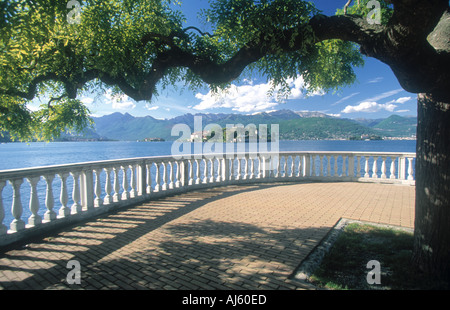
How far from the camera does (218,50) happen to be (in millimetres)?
6504

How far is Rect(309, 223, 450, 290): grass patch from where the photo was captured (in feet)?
10.7

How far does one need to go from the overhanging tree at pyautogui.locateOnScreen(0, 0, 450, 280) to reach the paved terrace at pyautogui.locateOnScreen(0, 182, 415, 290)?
224 cm

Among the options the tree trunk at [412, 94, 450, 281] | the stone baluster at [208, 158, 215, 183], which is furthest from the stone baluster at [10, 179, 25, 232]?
the tree trunk at [412, 94, 450, 281]

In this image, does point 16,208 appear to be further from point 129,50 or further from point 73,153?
point 73,153

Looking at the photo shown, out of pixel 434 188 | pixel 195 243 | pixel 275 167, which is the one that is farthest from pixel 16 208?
pixel 275 167

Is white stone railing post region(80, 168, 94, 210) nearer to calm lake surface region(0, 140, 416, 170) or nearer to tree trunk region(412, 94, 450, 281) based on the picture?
tree trunk region(412, 94, 450, 281)

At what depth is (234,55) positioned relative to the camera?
4.96 metres

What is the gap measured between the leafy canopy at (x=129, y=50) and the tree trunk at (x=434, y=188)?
6.92ft

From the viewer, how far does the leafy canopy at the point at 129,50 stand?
14.8ft

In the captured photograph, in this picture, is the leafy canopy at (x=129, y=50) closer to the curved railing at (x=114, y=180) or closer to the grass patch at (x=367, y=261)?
the curved railing at (x=114, y=180)
